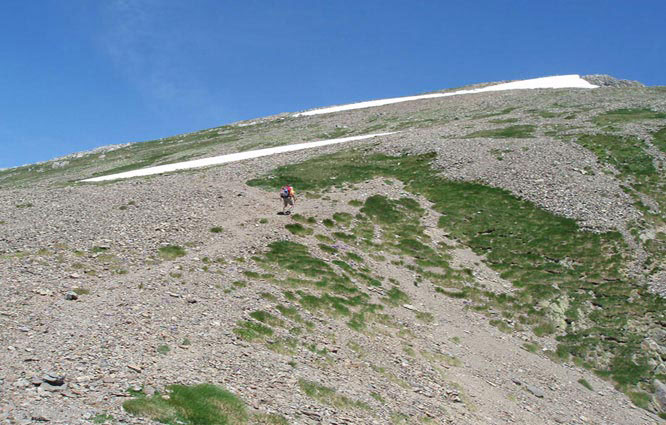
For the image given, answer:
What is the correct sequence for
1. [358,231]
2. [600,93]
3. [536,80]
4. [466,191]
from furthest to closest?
[536,80] < [600,93] < [466,191] < [358,231]

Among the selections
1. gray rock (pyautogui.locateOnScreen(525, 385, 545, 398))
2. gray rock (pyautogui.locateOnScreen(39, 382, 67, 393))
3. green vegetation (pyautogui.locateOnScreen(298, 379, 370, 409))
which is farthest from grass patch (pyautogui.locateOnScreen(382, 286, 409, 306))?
gray rock (pyautogui.locateOnScreen(39, 382, 67, 393))

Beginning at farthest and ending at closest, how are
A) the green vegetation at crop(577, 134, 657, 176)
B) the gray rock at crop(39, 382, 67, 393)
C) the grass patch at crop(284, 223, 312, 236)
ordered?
the green vegetation at crop(577, 134, 657, 176) < the grass patch at crop(284, 223, 312, 236) < the gray rock at crop(39, 382, 67, 393)

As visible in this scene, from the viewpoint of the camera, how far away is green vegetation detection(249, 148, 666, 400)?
27297 mm

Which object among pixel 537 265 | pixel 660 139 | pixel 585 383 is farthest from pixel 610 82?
pixel 585 383

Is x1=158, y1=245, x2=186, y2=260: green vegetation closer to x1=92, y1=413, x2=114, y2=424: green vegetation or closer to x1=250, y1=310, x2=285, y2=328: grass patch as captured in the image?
x1=250, y1=310, x2=285, y2=328: grass patch

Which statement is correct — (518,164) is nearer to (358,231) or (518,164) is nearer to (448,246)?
(448,246)

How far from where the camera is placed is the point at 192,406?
527 inches

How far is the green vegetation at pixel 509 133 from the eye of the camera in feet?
196

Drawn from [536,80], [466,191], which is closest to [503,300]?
[466,191]

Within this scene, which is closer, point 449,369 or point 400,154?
point 449,369

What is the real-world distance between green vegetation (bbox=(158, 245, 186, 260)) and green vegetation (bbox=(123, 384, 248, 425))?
45.9 ft

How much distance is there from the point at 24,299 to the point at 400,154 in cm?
4526

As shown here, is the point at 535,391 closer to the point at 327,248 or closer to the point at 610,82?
the point at 327,248

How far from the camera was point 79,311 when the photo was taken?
18922mm
